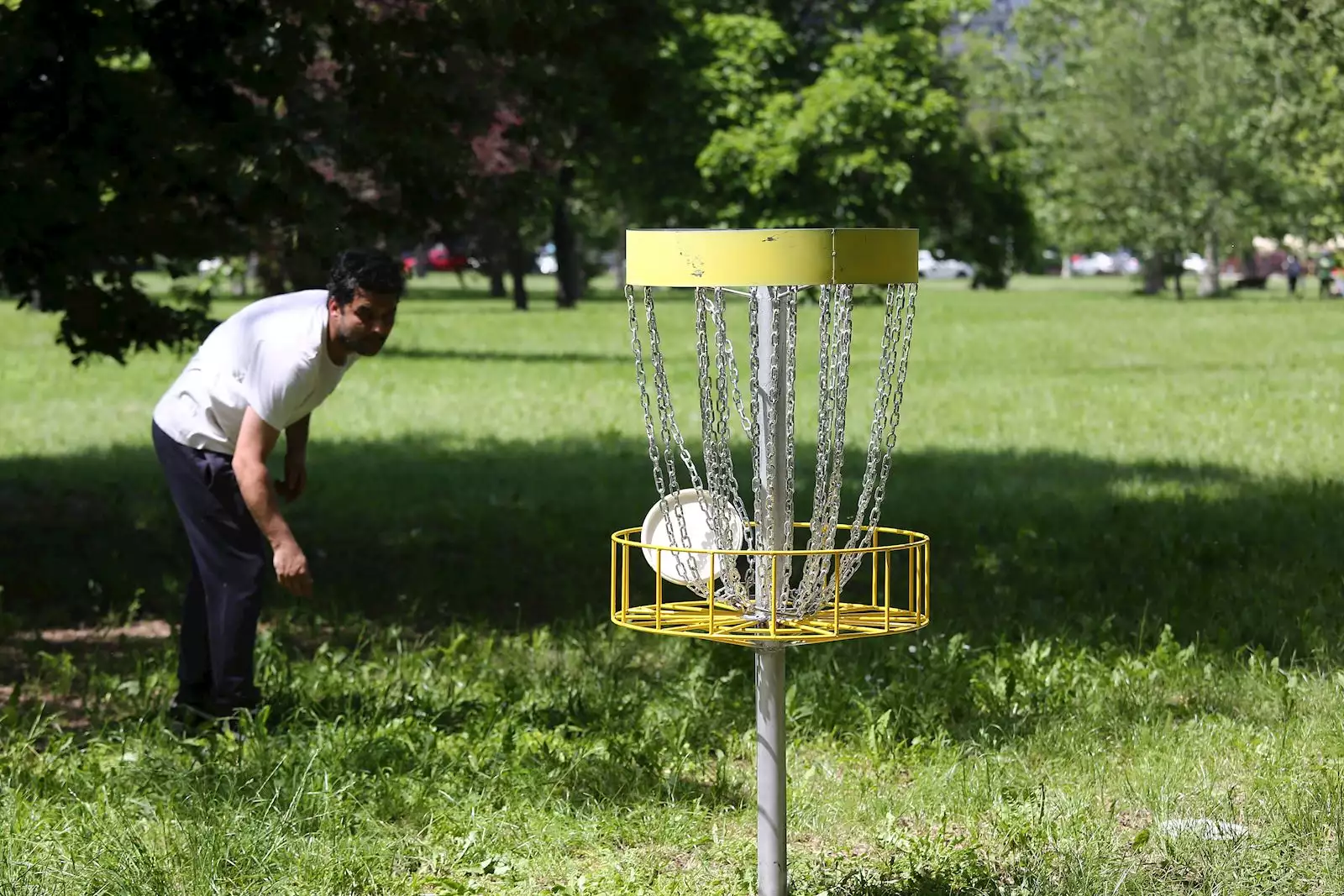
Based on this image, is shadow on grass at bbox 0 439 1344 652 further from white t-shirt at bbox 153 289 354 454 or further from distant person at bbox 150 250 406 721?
white t-shirt at bbox 153 289 354 454

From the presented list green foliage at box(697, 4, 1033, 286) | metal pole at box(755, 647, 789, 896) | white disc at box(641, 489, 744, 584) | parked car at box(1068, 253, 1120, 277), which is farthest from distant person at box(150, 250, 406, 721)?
parked car at box(1068, 253, 1120, 277)

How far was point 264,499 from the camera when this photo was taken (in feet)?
18.6

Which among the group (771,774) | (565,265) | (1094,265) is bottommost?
(771,774)

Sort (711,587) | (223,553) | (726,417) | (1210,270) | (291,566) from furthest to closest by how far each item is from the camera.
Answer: (1210,270) → (223,553) → (291,566) → (726,417) → (711,587)

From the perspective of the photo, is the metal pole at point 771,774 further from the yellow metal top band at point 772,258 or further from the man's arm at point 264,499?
the man's arm at point 264,499

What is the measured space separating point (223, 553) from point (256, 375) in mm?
679

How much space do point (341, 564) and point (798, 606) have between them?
6090 mm

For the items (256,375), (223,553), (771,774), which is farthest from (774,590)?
(223,553)

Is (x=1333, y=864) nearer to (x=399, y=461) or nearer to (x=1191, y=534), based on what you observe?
(x=1191, y=534)

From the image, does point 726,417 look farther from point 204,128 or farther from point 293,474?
point 204,128

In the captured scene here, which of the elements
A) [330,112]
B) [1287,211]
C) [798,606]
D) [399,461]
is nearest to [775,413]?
[798,606]

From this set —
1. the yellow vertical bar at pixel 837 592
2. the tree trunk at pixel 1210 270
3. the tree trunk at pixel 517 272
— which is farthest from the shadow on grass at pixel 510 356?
the tree trunk at pixel 1210 270

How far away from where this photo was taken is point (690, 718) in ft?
21.0

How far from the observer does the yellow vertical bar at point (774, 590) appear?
388cm
